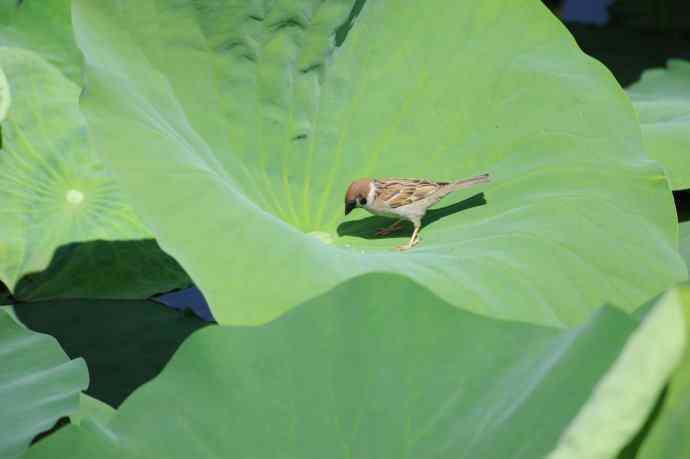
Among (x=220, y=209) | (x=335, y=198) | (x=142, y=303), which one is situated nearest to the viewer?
(x=220, y=209)

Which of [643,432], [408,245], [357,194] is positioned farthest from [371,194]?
[643,432]

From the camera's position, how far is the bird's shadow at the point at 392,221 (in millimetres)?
2128

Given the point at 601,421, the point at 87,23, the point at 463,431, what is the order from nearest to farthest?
1. the point at 601,421
2. the point at 463,431
3. the point at 87,23

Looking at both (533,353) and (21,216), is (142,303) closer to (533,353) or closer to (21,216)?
(21,216)

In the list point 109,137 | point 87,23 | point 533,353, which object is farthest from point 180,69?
point 533,353

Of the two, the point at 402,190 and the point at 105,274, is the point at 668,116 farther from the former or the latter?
the point at 105,274

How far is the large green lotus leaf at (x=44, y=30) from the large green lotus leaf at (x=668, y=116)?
1603 millimetres

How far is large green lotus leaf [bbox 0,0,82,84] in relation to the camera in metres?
2.71

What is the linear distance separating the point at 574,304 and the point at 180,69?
954 millimetres

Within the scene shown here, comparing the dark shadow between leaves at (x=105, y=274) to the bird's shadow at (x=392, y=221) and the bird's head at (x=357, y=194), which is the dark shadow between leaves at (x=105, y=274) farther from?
the bird's head at (x=357, y=194)

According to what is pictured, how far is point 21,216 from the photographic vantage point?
2.51 m

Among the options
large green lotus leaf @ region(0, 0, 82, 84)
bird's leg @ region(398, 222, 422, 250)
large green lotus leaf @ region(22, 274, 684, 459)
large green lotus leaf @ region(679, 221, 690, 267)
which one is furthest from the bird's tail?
large green lotus leaf @ region(0, 0, 82, 84)

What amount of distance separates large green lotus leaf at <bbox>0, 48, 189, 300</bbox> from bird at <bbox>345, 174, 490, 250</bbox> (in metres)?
0.72

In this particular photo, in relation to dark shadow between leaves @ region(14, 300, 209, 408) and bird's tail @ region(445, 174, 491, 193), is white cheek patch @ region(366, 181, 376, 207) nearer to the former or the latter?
bird's tail @ region(445, 174, 491, 193)
